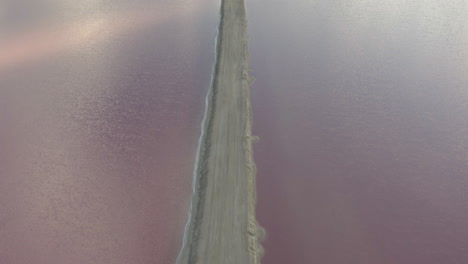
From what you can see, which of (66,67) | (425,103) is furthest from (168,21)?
(425,103)

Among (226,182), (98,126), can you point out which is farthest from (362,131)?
(98,126)

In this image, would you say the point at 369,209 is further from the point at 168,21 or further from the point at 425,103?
the point at 168,21

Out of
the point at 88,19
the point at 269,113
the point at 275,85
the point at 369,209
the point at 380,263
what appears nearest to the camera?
the point at 380,263

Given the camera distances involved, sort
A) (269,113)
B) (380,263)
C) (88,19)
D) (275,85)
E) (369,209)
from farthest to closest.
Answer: (88,19)
(275,85)
(269,113)
(369,209)
(380,263)

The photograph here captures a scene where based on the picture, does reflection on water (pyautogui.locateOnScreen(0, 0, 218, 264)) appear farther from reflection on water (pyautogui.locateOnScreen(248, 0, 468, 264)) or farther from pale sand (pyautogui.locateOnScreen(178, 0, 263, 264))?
reflection on water (pyautogui.locateOnScreen(248, 0, 468, 264))

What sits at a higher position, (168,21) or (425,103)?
(168,21)

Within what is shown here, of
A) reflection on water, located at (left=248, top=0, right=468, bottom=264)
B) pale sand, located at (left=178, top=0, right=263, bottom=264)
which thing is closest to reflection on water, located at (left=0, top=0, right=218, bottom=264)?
pale sand, located at (left=178, top=0, right=263, bottom=264)

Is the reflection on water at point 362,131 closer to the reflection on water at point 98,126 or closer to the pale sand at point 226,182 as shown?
the pale sand at point 226,182
